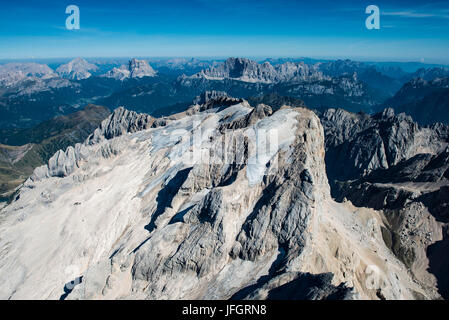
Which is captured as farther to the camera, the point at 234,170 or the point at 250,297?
the point at 234,170
